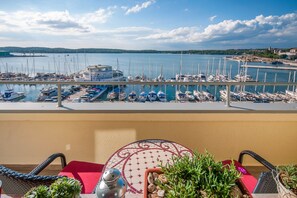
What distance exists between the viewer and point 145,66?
654cm

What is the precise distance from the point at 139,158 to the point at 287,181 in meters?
1.06

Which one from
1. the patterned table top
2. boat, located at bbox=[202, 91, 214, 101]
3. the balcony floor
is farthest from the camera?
boat, located at bbox=[202, 91, 214, 101]

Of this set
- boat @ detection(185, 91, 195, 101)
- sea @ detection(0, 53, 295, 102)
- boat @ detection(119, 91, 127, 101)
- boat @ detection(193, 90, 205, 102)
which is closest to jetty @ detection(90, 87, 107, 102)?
sea @ detection(0, 53, 295, 102)

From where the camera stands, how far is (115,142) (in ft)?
8.42

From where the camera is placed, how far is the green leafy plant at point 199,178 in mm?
645

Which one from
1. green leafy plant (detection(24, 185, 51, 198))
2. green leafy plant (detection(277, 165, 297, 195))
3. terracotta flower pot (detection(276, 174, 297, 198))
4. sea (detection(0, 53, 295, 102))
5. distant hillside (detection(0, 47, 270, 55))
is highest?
distant hillside (detection(0, 47, 270, 55))

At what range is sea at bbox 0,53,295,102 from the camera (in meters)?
2.95

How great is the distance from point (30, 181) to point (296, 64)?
4.16m

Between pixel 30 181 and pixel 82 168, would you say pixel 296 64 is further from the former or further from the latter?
pixel 30 181

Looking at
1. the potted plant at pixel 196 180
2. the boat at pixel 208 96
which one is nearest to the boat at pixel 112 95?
the boat at pixel 208 96

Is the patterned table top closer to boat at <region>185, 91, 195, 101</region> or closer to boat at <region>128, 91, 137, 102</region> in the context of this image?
boat at <region>128, 91, 137, 102</region>

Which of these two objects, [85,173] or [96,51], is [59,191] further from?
[96,51]

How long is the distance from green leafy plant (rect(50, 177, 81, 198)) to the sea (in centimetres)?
224

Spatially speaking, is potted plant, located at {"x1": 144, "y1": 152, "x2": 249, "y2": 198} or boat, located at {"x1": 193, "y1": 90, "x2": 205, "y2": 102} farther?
boat, located at {"x1": 193, "y1": 90, "x2": 205, "y2": 102}
